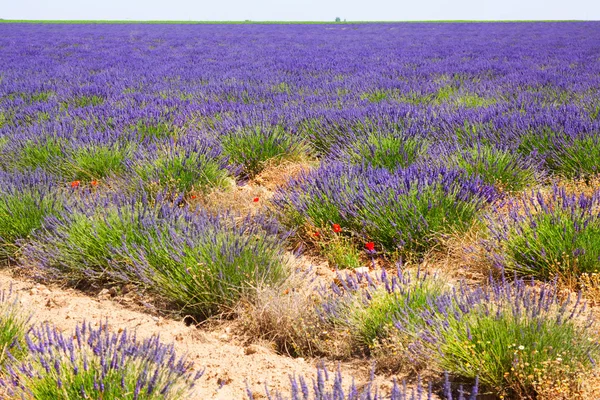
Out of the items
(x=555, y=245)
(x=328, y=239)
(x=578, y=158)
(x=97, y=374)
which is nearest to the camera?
(x=97, y=374)

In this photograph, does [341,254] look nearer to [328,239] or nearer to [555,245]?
[328,239]

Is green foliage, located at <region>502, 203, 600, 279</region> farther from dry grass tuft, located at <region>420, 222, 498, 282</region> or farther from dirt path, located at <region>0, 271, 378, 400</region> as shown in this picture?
dirt path, located at <region>0, 271, 378, 400</region>

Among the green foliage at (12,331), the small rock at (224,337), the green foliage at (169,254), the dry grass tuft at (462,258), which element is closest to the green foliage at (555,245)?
the dry grass tuft at (462,258)

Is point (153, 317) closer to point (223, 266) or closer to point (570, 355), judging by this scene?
point (223, 266)

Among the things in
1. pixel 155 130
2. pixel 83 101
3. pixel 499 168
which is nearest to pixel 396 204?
pixel 499 168

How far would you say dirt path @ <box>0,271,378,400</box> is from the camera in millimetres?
1954

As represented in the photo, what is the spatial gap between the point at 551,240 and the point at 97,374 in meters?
2.02

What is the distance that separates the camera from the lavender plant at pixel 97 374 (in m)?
1.58

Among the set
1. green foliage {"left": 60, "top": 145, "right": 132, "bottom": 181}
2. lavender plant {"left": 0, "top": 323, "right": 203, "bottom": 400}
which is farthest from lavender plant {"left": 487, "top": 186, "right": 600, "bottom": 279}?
green foliage {"left": 60, "top": 145, "right": 132, "bottom": 181}

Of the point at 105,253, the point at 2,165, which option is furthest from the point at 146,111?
the point at 105,253

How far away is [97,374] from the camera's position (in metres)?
1.62

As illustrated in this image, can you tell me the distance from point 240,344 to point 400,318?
0.72 metres

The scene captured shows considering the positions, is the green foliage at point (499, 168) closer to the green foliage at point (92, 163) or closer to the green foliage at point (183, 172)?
the green foliage at point (183, 172)

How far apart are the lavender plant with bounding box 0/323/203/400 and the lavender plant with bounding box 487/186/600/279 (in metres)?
1.66
